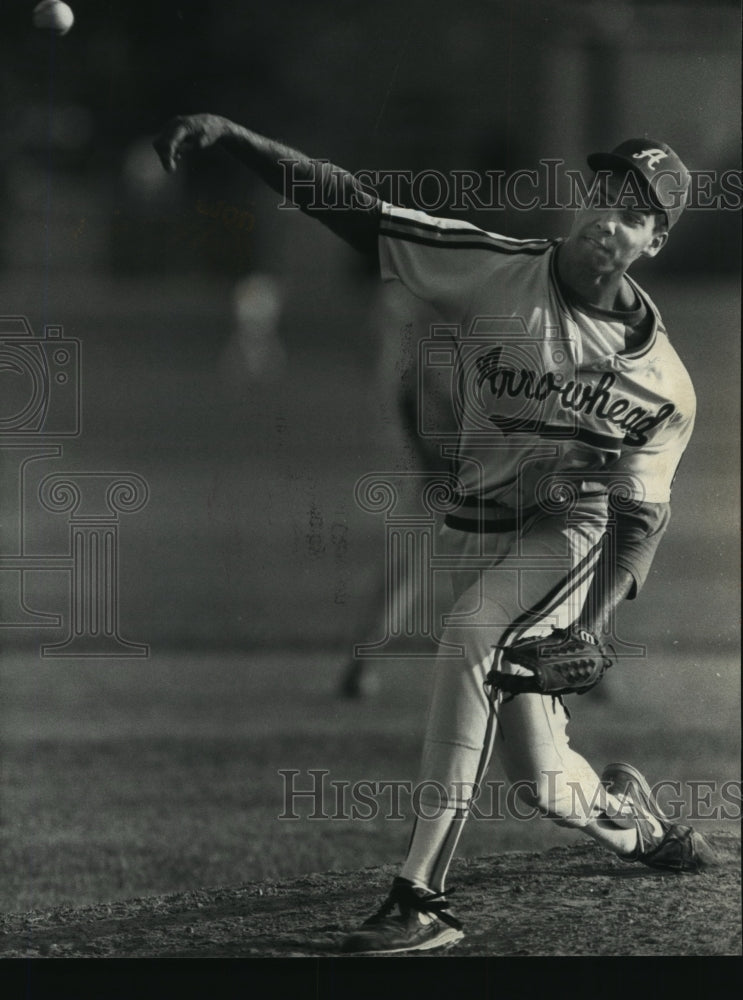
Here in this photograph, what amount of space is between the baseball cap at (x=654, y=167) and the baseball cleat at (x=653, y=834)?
5.07 feet

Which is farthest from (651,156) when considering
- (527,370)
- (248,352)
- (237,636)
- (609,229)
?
(237,636)

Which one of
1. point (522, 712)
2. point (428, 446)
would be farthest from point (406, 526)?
point (522, 712)

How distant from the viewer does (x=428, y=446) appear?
4.29 meters

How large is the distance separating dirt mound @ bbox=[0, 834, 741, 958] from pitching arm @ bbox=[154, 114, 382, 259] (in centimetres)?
180

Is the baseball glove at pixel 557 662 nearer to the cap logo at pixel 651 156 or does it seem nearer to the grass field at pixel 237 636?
the grass field at pixel 237 636

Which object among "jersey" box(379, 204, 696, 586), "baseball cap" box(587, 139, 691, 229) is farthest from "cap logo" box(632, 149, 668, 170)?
"jersey" box(379, 204, 696, 586)

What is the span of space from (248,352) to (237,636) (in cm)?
79

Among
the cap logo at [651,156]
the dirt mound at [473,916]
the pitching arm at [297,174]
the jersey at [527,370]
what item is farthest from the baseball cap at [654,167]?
the dirt mound at [473,916]

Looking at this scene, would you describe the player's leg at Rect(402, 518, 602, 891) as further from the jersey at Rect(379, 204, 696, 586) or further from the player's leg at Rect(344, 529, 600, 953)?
the jersey at Rect(379, 204, 696, 586)

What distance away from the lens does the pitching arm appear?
420 cm

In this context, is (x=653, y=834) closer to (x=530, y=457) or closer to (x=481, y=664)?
(x=481, y=664)

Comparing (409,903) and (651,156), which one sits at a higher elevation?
(651,156)

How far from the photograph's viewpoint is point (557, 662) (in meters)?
4.24

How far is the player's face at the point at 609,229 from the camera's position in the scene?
13.9ft
